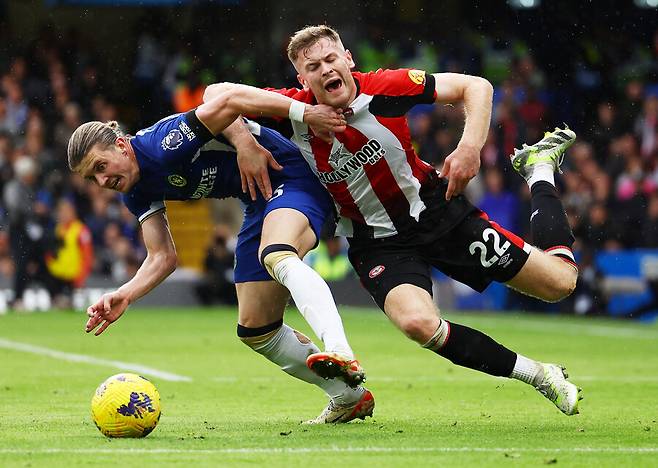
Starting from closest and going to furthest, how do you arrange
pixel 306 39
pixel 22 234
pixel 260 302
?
pixel 306 39 < pixel 260 302 < pixel 22 234

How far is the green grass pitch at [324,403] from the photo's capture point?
5922 millimetres

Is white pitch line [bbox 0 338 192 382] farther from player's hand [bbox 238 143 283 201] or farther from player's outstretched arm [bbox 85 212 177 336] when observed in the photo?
player's hand [bbox 238 143 283 201]

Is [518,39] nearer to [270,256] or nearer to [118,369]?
[118,369]

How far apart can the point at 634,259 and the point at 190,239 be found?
9354 millimetres

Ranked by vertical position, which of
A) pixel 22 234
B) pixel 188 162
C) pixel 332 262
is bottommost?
pixel 22 234

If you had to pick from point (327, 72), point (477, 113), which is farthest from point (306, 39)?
point (477, 113)

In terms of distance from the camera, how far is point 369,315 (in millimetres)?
19547

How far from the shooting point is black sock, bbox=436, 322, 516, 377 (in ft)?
22.9

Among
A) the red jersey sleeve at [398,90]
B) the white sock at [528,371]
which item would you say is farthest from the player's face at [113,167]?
the white sock at [528,371]

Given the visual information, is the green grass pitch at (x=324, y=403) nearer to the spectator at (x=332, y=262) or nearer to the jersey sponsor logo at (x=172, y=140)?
the jersey sponsor logo at (x=172, y=140)

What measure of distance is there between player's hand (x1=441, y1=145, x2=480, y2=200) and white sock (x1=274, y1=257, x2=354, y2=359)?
0.86 meters

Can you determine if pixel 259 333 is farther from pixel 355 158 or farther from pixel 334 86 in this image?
pixel 334 86

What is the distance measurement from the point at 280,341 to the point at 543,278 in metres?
1.47

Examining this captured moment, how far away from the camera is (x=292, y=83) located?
2130cm
